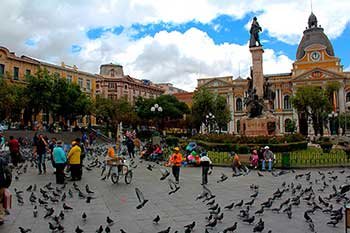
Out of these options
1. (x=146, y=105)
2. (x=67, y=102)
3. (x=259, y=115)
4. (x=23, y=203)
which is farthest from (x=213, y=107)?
(x=23, y=203)

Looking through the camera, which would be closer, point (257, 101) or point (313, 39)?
point (257, 101)

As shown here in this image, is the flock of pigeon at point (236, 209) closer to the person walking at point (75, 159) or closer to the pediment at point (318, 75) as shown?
the person walking at point (75, 159)

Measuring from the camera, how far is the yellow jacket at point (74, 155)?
1218cm

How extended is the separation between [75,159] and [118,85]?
70643 millimetres

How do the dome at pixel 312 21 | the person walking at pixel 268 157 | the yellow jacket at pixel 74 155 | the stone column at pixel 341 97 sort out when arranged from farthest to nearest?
the dome at pixel 312 21 < the stone column at pixel 341 97 < the person walking at pixel 268 157 < the yellow jacket at pixel 74 155

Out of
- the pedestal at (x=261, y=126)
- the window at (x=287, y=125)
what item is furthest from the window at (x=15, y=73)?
the window at (x=287, y=125)

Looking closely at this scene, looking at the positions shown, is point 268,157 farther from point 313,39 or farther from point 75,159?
point 313,39

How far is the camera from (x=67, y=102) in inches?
1794

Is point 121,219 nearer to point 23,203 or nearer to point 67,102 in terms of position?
point 23,203

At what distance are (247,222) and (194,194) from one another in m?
3.44

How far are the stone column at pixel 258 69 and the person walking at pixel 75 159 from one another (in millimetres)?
17901

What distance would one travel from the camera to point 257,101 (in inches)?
1036

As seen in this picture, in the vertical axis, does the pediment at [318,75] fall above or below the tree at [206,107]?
above

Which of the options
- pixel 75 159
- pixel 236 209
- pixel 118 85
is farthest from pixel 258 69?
pixel 118 85
